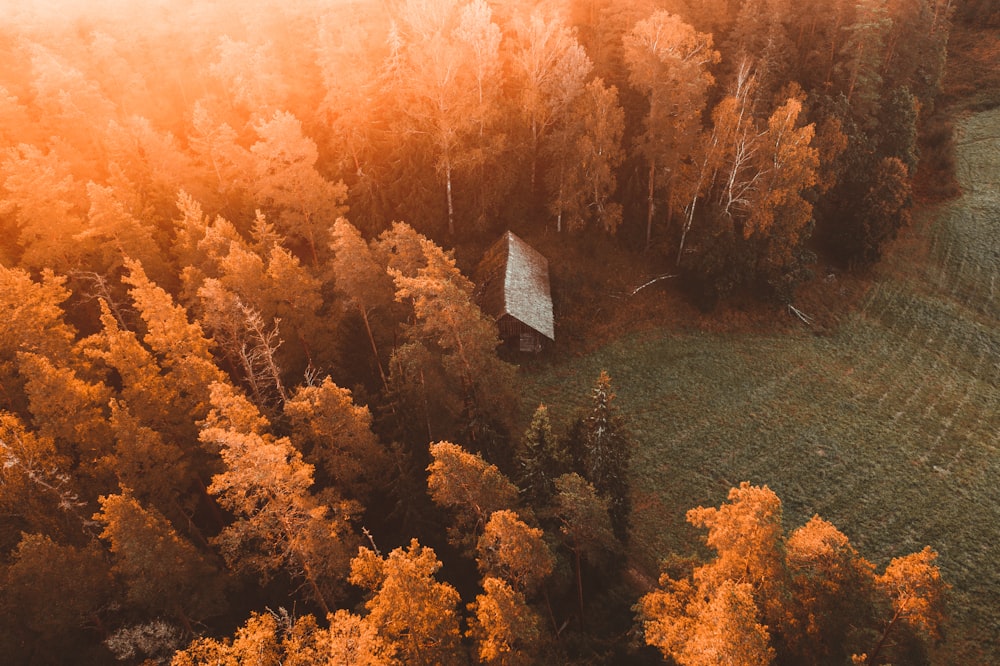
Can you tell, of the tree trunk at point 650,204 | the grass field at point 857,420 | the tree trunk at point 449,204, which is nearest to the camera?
the grass field at point 857,420

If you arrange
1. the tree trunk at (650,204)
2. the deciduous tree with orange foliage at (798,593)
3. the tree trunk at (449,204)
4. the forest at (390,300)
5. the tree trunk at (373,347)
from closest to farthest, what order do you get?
the deciduous tree with orange foliage at (798,593) < the forest at (390,300) < the tree trunk at (373,347) < the tree trunk at (449,204) < the tree trunk at (650,204)

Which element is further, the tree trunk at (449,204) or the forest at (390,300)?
the tree trunk at (449,204)

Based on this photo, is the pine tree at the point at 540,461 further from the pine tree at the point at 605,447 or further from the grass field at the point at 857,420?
the grass field at the point at 857,420

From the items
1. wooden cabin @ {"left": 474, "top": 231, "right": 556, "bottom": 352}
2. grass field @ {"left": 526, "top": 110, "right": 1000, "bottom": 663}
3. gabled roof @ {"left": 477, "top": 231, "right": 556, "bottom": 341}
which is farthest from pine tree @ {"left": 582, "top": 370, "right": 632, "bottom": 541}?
gabled roof @ {"left": 477, "top": 231, "right": 556, "bottom": 341}

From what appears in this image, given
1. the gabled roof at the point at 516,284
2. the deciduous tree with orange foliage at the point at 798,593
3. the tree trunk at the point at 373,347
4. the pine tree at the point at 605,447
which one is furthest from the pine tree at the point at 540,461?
the gabled roof at the point at 516,284

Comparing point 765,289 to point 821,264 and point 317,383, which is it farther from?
point 317,383

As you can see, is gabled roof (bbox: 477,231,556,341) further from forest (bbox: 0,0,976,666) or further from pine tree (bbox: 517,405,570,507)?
pine tree (bbox: 517,405,570,507)

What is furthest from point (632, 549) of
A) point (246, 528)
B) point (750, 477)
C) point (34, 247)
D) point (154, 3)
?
point (154, 3)
